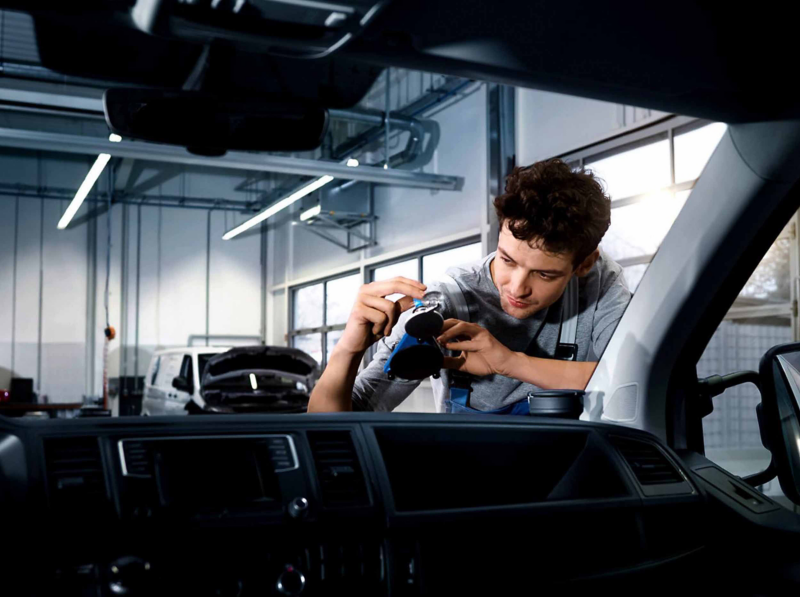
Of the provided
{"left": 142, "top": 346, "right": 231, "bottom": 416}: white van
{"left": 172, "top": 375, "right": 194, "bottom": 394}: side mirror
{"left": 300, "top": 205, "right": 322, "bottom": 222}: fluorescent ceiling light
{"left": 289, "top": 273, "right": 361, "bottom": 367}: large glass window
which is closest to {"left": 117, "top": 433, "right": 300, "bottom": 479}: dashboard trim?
{"left": 142, "top": 346, "right": 231, "bottom": 416}: white van

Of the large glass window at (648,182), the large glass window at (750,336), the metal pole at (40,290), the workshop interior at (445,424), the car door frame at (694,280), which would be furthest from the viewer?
the metal pole at (40,290)

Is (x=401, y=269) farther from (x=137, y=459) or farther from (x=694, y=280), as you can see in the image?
(x=137, y=459)

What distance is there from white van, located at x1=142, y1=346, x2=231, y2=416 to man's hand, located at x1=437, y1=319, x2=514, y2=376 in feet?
24.3

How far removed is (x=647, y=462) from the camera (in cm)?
176

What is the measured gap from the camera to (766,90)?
158 centimetres

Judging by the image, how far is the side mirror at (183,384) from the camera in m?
9.79

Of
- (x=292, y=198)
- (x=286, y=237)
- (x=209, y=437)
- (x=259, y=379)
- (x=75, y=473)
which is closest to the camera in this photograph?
(x=75, y=473)

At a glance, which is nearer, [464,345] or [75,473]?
[75,473]

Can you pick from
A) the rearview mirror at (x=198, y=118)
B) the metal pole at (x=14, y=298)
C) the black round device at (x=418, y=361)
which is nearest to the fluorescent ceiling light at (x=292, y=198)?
the metal pole at (x=14, y=298)

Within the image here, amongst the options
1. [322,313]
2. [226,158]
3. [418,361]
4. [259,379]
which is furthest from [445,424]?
[322,313]

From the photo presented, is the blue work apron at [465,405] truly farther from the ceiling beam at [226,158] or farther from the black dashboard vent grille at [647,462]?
the ceiling beam at [226,158]

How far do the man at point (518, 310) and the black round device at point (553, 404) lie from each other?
0.92 feet

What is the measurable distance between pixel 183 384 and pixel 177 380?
0.36 feet

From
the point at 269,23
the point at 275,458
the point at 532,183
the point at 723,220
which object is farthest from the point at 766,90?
the point at 275,458
